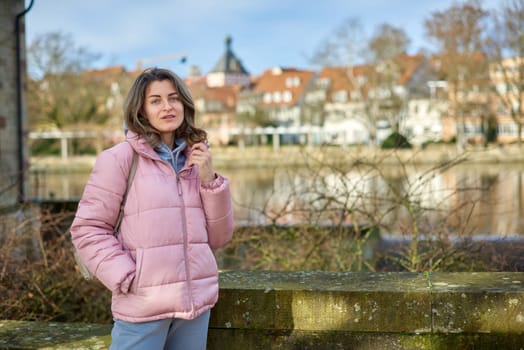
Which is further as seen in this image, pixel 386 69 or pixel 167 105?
pixel 386 69

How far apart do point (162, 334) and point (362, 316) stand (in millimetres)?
878

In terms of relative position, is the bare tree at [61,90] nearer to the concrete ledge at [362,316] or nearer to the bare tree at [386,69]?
the bare tree at [386,69]

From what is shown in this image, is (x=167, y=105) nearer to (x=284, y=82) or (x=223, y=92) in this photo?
(x=284, y=82)

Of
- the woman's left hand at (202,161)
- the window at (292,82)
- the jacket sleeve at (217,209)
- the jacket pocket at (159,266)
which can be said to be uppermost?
the window at (292,82)

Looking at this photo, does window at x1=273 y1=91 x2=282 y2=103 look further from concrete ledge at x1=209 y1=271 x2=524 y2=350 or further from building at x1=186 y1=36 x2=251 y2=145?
concrete ledge at x1=209 y1=271 x2=524 y2=350

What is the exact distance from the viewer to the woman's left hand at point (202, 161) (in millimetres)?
2453

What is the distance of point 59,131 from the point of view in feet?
164

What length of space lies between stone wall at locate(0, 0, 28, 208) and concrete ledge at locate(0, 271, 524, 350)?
6040 millimetres

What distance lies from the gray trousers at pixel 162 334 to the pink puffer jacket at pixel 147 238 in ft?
0.13

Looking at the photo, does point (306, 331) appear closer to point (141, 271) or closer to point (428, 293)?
point (428, 293)

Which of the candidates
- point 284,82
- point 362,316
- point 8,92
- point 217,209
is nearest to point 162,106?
point 217,209

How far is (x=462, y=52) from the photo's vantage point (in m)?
41.9

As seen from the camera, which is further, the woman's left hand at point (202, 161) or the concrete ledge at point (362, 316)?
the concrete ledge at point (362, 316)

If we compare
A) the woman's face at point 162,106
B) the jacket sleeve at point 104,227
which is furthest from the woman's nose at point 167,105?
the jacket sleeve at point 104,227
